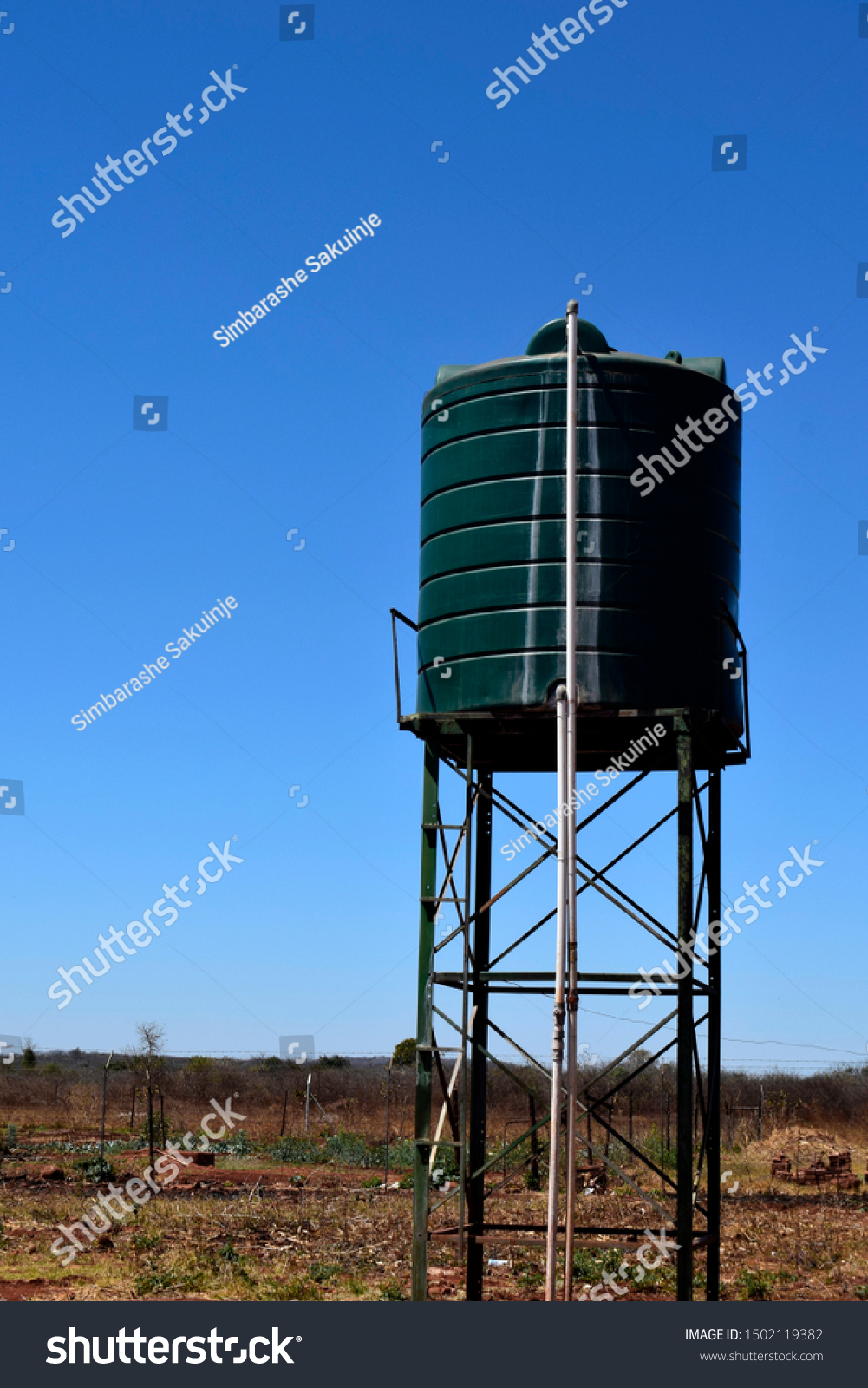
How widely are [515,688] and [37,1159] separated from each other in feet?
72.2

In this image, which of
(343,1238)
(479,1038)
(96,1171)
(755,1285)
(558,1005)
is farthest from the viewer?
(96,1171)

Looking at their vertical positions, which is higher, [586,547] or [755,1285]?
[586,547]

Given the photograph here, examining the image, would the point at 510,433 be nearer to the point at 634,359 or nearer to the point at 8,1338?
the point at 634,359

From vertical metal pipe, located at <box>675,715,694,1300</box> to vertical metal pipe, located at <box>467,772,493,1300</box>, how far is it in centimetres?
181

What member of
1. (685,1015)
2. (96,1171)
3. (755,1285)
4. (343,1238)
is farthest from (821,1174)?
(685,1015)

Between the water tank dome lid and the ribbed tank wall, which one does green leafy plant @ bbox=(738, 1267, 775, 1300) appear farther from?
the water tank dome lid

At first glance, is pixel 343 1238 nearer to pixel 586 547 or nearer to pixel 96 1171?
pixel 96 1171

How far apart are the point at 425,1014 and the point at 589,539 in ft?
14.3

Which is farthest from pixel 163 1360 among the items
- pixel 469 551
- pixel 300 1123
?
pixel 300 1123

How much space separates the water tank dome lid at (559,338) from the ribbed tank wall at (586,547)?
1.30 ft

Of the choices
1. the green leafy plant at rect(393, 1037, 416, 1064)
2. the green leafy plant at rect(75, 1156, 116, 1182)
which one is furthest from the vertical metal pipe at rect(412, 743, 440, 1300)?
the green leafy plant at rect(393, 1037, 416, 1064)

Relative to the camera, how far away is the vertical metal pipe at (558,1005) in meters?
10.6

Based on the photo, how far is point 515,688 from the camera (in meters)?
12.1

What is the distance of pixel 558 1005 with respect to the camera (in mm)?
11125
